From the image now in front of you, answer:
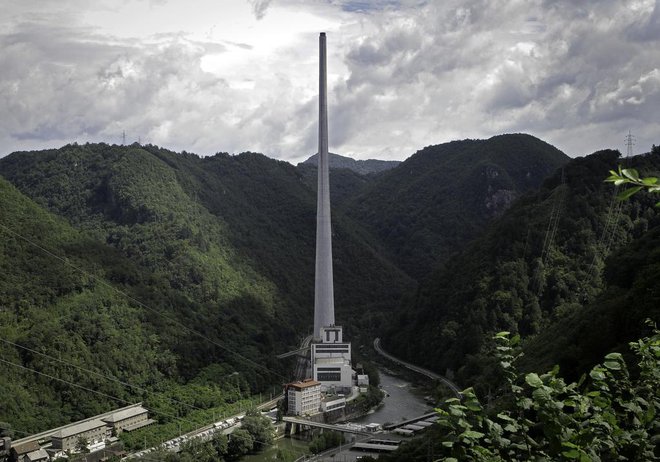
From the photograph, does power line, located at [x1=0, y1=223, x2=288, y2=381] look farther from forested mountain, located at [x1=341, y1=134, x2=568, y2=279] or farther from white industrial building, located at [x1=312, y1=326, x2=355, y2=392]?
forested mountain, located at [x1=341, y1=134, x2=568, y2=279]

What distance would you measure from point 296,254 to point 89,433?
4312cm

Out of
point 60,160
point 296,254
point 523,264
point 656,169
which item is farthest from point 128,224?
point 656,169

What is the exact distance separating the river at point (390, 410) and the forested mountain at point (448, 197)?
35772 mm

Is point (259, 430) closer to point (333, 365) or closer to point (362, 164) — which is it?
point (333, 365)

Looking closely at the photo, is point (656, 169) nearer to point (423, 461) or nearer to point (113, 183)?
point (423, 461)

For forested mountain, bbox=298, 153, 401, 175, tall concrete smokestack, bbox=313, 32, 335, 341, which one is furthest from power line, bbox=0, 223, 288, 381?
forested mountain, bbox=298, 153, 401, 175

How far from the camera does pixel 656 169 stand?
49.2 metres

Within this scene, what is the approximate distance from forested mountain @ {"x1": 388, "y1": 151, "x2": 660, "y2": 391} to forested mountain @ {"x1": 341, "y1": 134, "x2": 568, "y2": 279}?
91.8ft

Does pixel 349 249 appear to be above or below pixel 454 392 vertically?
above

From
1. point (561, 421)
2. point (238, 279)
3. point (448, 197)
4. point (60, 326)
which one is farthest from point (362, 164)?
point (561, 421)

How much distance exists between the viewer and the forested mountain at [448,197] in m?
86.6

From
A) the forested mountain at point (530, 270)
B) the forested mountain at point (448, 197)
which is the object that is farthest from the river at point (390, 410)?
the forested mountain at point (448, 197)

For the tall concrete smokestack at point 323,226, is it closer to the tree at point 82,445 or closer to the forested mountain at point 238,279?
the forested mountain at point 238,279

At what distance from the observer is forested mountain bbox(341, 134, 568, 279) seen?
284 feet
